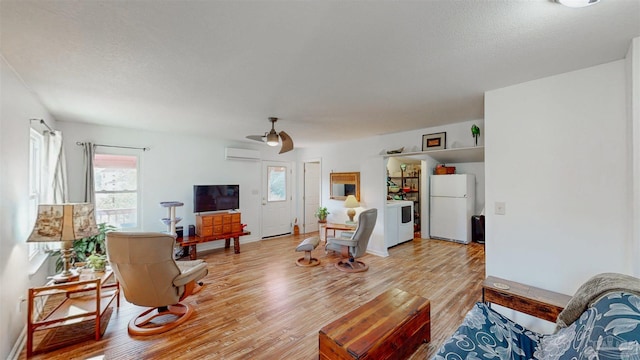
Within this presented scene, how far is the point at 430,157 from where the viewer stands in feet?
20.9

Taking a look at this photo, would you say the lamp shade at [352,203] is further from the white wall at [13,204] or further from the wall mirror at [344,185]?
the white wall at [13,204]

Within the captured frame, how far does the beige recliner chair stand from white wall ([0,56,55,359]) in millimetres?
656

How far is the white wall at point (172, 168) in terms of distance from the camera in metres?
3.96

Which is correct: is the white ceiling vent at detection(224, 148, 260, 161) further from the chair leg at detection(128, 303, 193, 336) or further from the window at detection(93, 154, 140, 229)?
the chair leg at detection(128, 303, 193, 336)

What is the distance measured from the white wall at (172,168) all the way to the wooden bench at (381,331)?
417cm

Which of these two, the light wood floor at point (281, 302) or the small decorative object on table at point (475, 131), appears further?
the small decorative object on table at point (475, 131)

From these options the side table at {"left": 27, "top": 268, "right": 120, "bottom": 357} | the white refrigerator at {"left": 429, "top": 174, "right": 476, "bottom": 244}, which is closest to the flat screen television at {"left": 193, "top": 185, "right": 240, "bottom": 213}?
the side table at {"left": 27, "top": 268, "right": 120, "bottom": 357}

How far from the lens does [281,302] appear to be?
2.94m

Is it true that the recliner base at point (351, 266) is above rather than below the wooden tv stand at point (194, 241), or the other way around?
below

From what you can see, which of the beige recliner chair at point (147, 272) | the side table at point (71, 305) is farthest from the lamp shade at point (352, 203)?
the side table at point (71, 305)

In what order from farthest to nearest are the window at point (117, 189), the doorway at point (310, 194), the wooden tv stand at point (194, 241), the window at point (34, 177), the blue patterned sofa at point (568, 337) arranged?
the doorway at point (310, 194) < the wooden tv stand at point (194, 241) < the window at point (117, 189) < the window at point (34, 177) < the blue patterned sofa at point (568, 337)

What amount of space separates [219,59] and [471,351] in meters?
→ 2.57

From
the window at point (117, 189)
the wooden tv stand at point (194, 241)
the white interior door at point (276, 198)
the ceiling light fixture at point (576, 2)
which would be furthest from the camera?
the white interior door at point (276, 198)

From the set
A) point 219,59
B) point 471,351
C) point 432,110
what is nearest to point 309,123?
point 432,110
